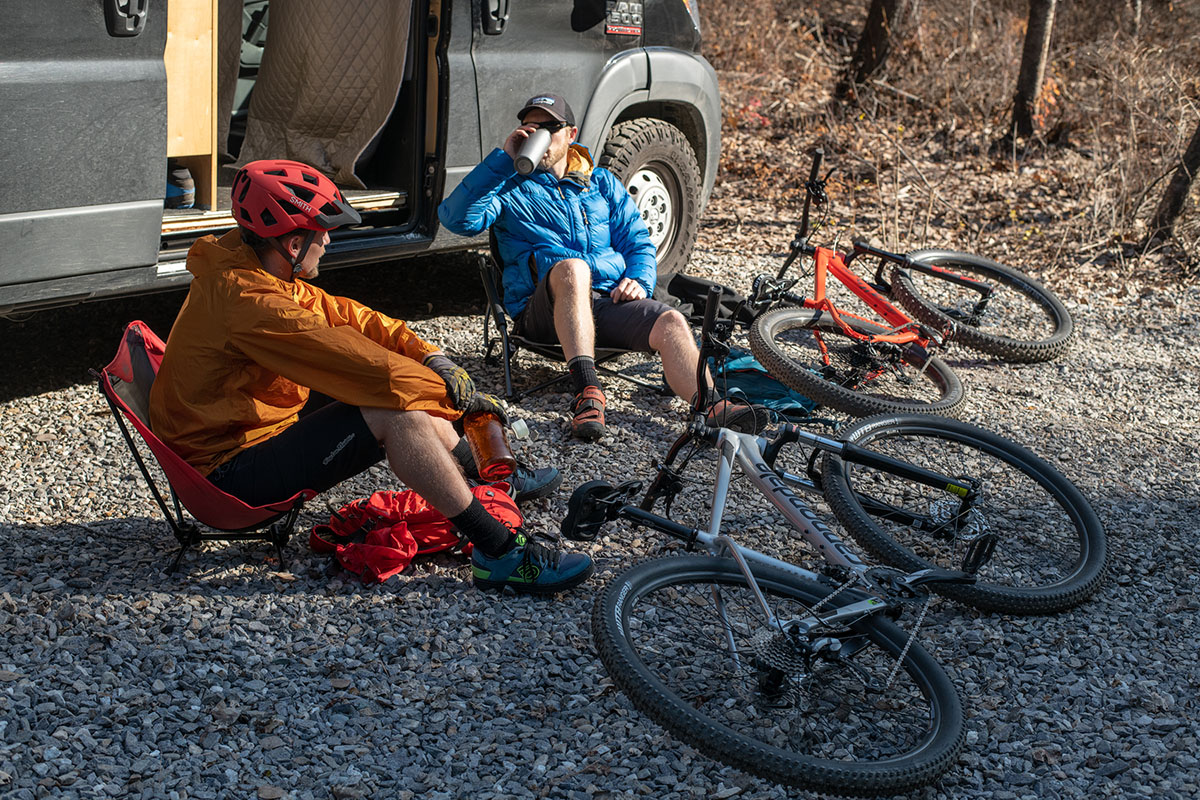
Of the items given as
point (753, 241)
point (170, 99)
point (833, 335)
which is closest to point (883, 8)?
point (753, 241)

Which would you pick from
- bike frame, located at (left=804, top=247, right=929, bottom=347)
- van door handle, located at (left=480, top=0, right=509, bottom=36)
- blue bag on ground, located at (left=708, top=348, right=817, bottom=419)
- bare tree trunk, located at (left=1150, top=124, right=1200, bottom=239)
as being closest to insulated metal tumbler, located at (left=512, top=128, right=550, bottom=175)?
van door handle, located at (left=480, top=0, right=509, bottom=36)

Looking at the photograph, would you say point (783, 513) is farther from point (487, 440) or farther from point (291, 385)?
point (291, 385)

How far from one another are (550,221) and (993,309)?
3.04 metres

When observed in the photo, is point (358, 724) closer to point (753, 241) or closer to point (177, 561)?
point (177, 561)

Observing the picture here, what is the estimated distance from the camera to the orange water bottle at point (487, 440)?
343 cm

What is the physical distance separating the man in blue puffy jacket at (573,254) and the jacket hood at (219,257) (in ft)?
5.21

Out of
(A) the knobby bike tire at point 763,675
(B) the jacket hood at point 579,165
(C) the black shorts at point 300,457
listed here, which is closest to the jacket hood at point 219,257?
(C) the black shorts at point 300,457

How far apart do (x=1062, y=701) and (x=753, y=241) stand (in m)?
5.00

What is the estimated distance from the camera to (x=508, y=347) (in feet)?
15.9

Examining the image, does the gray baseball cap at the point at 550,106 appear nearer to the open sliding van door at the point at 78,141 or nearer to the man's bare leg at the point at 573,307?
the man's bare leg at the point at 573,307

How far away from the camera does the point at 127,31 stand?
3.74 metres

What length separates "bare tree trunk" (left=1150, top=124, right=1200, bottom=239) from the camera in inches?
291

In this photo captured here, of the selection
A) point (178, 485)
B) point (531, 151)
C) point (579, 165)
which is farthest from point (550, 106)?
point (178, 485)

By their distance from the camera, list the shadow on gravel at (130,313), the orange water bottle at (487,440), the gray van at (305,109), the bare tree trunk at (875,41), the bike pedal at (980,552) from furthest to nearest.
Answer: the bare tree trunk at (875,41), the shadow on gravel at (130,313), the gray van at (305,109), the orange water bottle at (487,440), the bike pedal at (980,552)
